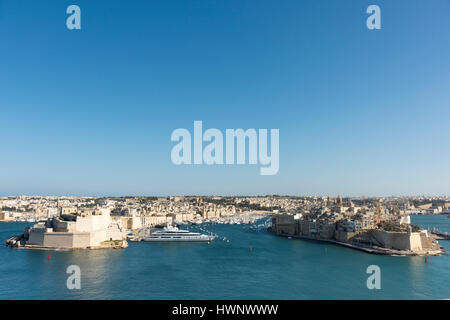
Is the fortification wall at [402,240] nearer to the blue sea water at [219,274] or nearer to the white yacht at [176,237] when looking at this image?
the blue sea water at [219,274]

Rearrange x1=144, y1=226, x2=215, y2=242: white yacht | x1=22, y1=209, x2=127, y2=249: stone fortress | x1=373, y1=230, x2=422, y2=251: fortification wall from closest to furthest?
x1=373, y1=230, x2=422, y2=251: fortification wall
x1=22, y1=209, x2=127, y2=249: stone fortress
x1=144, y1=226, x2=215, y2=242: white yacht

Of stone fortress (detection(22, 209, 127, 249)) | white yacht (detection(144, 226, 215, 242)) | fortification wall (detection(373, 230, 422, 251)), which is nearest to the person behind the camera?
fortification wall (detection(373, 230, 422, 251))

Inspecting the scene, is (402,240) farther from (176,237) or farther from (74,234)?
(74,234)

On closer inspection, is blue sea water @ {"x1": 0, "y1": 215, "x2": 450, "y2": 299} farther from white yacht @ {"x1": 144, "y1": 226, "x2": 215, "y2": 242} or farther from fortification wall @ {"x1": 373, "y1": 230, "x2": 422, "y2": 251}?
white yacht @ {"x1": 144, "y1": 226, "x2": 215, "y2": 242}

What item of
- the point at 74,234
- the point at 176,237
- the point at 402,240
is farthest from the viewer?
the point at 176,237

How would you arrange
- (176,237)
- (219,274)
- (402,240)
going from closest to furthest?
(219,274) → (402,240) → (176,237)

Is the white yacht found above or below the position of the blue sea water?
below

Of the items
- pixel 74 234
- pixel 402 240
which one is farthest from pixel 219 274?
pixel 402 240

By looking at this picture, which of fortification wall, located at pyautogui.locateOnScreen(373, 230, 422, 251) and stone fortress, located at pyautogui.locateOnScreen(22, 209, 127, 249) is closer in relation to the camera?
fortification wall, located at pyautogui.locateOnScreen(373, 230, 422, 251)

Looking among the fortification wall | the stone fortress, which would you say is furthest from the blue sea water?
the fortification wall
